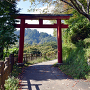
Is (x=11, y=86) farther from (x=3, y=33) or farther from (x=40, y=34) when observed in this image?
(x=40, y=34)

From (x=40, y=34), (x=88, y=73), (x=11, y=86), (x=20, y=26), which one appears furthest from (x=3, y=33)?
(x=40, y=34)

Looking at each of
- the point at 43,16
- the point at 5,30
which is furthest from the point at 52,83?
the point at 43,16

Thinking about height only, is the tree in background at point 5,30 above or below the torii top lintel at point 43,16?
below

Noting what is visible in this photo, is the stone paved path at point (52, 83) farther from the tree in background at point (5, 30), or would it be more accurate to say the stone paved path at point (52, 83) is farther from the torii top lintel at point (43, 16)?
the torii top lintel at point (43, 16)

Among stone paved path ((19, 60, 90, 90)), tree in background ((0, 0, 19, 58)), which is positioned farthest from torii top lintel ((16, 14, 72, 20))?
stone paved path ((19, 60, 90, 90))

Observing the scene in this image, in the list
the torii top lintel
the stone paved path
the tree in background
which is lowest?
the stone paved path

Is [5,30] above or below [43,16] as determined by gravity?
below

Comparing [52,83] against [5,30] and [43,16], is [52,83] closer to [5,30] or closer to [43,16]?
[5,30]

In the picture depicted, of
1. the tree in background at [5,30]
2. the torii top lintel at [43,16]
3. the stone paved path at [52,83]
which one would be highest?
the torii top lintel at [43,16]

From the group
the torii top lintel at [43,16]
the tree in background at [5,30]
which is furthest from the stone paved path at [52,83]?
the torii top lintel at [43,16]

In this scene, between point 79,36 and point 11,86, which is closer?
point 11,86

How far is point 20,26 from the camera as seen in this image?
9.20m

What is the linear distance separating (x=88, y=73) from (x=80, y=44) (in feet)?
7.42

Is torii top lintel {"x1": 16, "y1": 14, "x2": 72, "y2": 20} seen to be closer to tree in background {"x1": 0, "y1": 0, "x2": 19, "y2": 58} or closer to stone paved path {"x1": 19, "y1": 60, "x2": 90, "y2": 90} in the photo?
tree in background {"x1": 0, "y1": 0, "x2": 19, "y2": 58}
